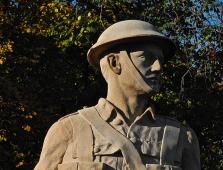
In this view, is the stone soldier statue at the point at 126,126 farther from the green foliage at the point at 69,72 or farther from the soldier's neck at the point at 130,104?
the green foliage at the point at 69,72

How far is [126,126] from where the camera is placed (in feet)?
20.8

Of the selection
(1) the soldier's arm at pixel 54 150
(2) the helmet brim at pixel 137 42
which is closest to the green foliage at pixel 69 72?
(2) the helmet brim at pixel 137 42

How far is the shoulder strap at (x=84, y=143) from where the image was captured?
6141 mm

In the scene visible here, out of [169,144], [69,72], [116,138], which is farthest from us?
[69,72]

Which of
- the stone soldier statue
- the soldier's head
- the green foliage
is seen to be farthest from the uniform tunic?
the green foliage

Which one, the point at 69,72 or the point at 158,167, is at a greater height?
the point at 69,72

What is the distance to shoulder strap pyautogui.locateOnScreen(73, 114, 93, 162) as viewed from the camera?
6.14 metres

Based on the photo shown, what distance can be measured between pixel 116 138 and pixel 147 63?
2.21 ft

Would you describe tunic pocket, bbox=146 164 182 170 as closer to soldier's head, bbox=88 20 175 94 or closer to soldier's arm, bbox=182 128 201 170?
soldier's arm, bbox=182 128 201 170

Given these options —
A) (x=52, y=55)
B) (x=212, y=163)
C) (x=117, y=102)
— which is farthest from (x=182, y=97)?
(x=117, y=102)

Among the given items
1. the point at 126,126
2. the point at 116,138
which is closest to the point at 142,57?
the point at 126,126

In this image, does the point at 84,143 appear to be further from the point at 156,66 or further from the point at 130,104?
the point at 156,66

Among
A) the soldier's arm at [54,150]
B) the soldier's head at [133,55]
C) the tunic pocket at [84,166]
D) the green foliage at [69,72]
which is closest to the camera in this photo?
the tunic pocket at [84,166]

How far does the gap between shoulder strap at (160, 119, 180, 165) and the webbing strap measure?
0.58 metres
